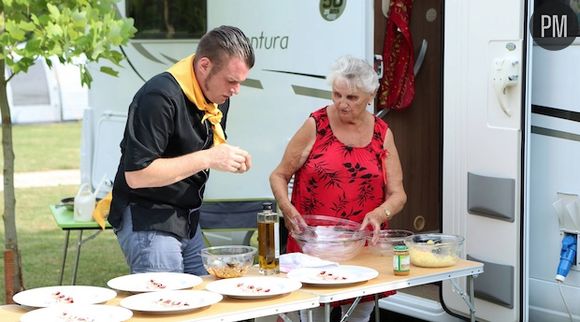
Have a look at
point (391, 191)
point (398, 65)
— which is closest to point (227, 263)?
point (391, 191)

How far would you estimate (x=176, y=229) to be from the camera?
3.42m

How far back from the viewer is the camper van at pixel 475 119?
3889 millimetres

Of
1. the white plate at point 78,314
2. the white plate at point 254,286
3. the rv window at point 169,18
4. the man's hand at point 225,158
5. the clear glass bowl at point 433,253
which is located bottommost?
the white plate at point 78,314

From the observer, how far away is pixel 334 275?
3.35 metres

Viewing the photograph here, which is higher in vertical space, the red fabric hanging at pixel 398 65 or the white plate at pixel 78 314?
the red fabric hanging at pixel 398 65

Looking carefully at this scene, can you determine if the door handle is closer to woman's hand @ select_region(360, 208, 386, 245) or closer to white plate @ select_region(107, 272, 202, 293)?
woman's hand @ select_region(360, 208, 386, 245)

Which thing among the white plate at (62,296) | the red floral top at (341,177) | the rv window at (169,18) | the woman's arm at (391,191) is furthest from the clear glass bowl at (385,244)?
the rv window at (169,18)

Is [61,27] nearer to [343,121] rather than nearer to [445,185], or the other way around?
[343,121]

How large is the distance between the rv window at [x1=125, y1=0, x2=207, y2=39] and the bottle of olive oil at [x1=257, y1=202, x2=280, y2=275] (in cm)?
269

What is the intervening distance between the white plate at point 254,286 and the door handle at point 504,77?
4.22ft

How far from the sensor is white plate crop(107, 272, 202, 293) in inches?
124

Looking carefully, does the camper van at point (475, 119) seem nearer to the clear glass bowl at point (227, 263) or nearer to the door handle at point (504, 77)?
the door handle at point (504, 77)

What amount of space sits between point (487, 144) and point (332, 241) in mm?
886

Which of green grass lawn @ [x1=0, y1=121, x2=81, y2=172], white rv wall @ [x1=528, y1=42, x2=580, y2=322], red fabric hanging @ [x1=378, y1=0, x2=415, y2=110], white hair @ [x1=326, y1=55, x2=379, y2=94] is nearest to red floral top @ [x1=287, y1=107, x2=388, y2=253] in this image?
white hair @ [x1=326, y1=55, x2=379, y2=94]
